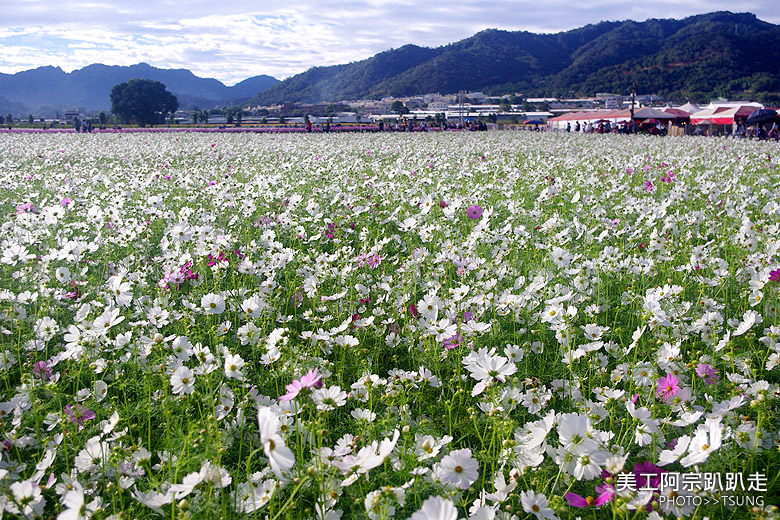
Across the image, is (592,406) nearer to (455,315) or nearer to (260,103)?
(455,315)

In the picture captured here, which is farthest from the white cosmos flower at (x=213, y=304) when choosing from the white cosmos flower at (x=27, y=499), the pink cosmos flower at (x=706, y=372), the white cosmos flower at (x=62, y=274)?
the pink cosmos flower at (x=706, y=372)

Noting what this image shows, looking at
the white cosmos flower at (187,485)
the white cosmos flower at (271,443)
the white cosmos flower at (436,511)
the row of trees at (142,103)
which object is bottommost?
the white cosmos flower at (187,485)

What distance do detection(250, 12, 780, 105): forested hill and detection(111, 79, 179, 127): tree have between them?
309 ft

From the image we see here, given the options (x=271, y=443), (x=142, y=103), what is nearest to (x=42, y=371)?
(x=271, y=443)

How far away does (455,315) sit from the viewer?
102 inches

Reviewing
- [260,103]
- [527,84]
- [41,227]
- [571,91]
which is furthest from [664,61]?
[41,227]

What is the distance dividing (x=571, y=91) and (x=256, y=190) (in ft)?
485

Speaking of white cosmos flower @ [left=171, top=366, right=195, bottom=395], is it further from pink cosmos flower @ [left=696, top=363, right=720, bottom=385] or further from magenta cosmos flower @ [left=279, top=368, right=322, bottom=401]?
pink cosmos flower @ [left=696, top=363, right=720, bottom=385]

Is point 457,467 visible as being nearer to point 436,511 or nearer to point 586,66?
point 436,511

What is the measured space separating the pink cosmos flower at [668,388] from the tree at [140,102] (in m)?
70.9

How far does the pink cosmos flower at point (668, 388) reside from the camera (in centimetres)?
188

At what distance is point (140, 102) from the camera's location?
6831 centimetres

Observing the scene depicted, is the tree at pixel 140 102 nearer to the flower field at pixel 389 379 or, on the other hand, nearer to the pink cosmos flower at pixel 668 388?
the flower field at pixel 389 379

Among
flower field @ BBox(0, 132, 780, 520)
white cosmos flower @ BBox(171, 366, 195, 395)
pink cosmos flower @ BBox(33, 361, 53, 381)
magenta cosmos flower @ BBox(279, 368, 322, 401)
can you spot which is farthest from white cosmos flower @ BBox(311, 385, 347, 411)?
pink cosmos flower @ BBox(33, 361, 53, 381)
